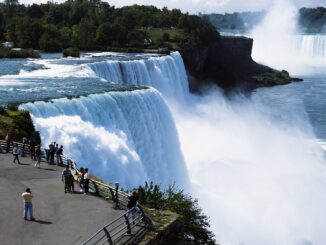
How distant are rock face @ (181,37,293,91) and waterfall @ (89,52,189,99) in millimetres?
11235

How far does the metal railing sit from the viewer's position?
560 inches

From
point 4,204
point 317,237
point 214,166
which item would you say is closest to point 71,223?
point 4,204

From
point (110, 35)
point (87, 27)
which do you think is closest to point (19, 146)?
point (110, 35)

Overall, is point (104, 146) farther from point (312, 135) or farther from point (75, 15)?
point (75, 15)

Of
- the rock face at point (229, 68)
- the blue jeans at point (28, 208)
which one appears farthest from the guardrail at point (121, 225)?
the rock face at point (229, 68)

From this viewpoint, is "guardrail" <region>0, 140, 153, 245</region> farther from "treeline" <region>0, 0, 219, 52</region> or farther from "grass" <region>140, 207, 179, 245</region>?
"treeline" <region>0, 0, 219, 52</region>

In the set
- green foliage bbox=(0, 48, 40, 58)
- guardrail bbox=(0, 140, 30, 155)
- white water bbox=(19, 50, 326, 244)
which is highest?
guardrail bbox=(0, 140, 30, 155)

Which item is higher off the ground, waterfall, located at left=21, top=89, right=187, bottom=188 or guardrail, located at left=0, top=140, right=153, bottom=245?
guardrail, located at left=0, top=140, right=153, bottom=245

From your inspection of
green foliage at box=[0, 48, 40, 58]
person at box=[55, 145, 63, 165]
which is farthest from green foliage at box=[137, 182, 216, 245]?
green foliage at box=[0, 48, 40, 58]

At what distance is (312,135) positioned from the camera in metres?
54.4

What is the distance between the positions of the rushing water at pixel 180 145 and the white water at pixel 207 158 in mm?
71

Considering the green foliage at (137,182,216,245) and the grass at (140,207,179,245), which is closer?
the grass at (140,207,179,245)

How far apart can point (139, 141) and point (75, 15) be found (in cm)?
6766

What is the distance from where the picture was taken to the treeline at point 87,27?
74750 millimetres
